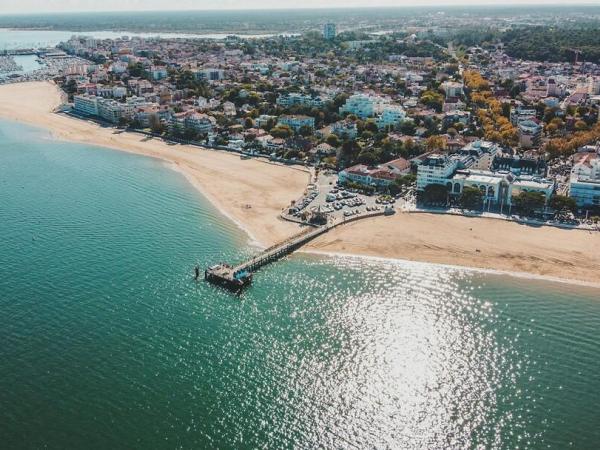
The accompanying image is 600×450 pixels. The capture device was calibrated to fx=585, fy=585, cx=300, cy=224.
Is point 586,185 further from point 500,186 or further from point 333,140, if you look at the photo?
point 333,140

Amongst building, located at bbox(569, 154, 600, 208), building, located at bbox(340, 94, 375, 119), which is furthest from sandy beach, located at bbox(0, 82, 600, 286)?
building, located at bbox(340, 94, 375, 119)

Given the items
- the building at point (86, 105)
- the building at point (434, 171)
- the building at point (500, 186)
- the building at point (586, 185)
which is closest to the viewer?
the building at point (586, 185)

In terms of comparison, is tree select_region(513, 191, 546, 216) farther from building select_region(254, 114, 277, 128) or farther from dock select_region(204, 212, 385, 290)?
building select_region(254, 114, 277, 128)

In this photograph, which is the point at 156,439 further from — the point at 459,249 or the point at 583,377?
the point at 459,249

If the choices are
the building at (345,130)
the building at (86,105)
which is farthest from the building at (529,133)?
the building at (86,105)

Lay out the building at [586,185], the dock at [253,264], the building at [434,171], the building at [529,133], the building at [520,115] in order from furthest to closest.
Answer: the building at [520,115] < the building at [529,133] < the building at [434,171] < the building at [586,185] < the dock at [253,264]

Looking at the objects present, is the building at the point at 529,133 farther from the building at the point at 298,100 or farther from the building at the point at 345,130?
the building at the point at 298,100

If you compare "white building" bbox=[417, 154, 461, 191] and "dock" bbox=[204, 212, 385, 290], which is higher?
"white building" bbox=[417, 154, 461, 191]
